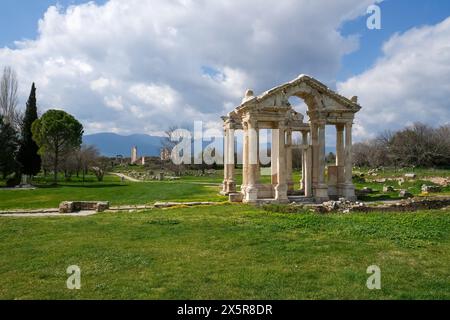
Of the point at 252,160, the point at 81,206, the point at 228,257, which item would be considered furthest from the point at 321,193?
the point at 228,257

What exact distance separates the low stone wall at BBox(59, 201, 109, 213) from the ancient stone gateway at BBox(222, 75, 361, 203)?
7.10m

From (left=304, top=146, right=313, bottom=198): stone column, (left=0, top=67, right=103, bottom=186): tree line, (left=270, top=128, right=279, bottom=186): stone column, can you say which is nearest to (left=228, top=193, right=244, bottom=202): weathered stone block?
(left=270, top=128, right=279, bottom=186): stone column

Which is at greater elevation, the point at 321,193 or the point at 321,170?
the point at 321,170

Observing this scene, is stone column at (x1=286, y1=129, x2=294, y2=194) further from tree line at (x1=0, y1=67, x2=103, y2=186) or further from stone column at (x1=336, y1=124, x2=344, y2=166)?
tree line at (x1=0, y1=67, x2=103, y2=186)

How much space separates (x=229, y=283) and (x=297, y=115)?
23953mm

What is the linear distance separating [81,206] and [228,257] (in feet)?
45.4

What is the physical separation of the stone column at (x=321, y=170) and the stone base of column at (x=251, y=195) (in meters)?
4.03

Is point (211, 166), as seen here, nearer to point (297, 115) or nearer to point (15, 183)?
point (15, 183)

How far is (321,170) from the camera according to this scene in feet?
75.3

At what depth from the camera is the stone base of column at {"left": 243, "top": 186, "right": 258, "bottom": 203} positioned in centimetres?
2125

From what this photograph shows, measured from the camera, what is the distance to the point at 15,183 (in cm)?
4219

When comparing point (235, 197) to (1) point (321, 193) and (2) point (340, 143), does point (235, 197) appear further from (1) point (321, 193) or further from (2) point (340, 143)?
(2) point (340, 143)

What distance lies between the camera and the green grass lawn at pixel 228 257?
683 centimetres

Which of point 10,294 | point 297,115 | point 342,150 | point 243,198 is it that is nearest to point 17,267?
point 10,294
